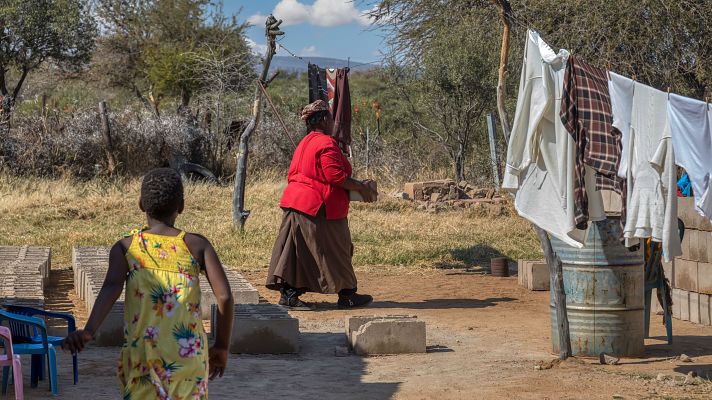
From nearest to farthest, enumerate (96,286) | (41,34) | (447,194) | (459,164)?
(96,286) < (447,194) < (459,164) < (41,34)

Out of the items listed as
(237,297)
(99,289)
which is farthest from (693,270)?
(99,289)

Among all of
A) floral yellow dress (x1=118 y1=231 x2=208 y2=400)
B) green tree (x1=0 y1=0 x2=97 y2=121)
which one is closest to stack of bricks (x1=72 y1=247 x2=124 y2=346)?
floral yellow dress (x1=118 y1=231 x2=208 y2=400)

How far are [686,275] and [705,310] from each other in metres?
0.34

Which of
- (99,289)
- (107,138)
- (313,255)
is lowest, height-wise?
(99,289)

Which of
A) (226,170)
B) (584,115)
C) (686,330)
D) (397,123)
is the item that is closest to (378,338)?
(584,115)

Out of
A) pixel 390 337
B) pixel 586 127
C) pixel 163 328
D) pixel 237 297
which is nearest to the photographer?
pixel 163 328

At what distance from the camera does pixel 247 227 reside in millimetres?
14750

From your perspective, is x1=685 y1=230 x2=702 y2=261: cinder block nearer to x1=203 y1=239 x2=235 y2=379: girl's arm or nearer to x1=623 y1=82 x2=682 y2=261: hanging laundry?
x1=623 y1=82 x2=682 y2=261: hanging laundry

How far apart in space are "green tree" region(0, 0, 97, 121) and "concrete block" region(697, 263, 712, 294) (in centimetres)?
1816

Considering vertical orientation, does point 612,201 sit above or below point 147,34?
below

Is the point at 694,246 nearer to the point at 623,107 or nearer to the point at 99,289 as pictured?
the point at 623,107

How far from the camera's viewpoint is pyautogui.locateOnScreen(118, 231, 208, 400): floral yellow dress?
3641 mm

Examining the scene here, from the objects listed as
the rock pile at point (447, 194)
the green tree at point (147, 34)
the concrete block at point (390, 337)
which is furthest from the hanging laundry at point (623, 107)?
the green tree at point (147, 34)

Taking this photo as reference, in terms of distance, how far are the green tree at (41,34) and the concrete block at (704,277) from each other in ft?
59.6
